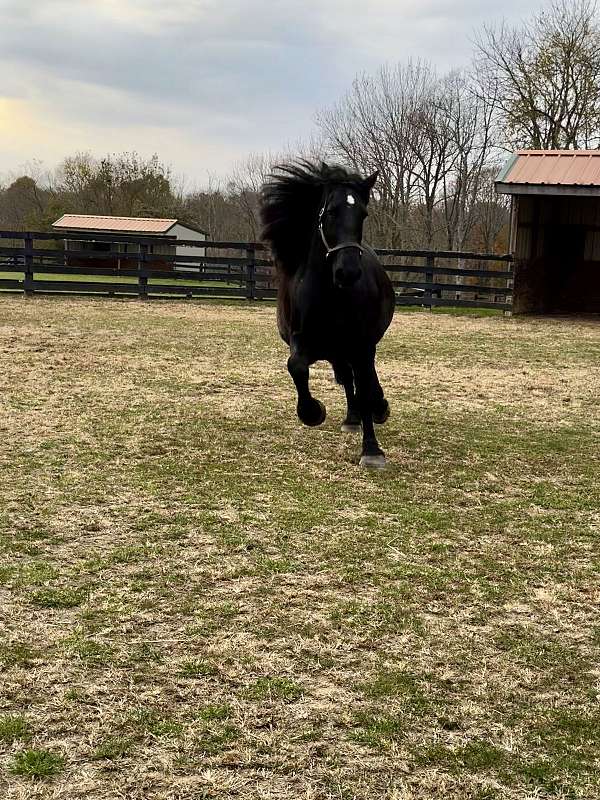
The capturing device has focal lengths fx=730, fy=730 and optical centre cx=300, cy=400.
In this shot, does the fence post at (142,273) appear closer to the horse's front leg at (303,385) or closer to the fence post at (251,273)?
the fence post at (251,273)

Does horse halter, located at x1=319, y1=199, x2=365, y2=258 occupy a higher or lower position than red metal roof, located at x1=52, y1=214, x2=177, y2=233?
lower

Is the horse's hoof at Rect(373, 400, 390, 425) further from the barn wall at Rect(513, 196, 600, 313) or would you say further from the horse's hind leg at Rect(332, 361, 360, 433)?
the barn wall at Rect(513, 196, 600, 313)

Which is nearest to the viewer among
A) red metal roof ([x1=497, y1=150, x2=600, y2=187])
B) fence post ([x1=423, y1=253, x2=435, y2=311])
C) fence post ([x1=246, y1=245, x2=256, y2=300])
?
red metal roof ([x1=497, y1=150, x2=600, y2=187])

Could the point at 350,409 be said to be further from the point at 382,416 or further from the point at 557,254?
the point at 557,254

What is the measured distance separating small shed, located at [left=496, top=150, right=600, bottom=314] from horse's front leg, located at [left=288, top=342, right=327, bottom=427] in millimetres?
11715

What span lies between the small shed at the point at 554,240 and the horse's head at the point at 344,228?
11.6 meters

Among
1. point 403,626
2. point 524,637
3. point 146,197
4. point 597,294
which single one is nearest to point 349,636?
point 403,626

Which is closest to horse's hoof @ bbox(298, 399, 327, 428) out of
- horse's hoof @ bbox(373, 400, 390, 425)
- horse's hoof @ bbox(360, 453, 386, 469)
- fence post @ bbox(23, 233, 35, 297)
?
horse's hoof @ bbox(360, 453, 386, 469)

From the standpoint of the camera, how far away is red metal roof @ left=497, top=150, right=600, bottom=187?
14.7m

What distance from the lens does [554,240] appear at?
16.8 metres

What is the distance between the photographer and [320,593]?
2.93 metres

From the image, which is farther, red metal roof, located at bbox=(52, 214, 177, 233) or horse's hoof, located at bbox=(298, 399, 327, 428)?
red metal roof, located at bbox=(52, 214, 177, 233)

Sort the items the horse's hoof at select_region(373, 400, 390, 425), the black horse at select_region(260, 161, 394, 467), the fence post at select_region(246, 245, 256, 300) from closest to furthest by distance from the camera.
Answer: the black horse at select_region(260, 161, 394, 467) → the horse's hoof at select_region(373, 400, 390, 425) → the fence post at select_region(246, 245, 256, 300)

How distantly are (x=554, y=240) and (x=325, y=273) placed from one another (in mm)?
13700
